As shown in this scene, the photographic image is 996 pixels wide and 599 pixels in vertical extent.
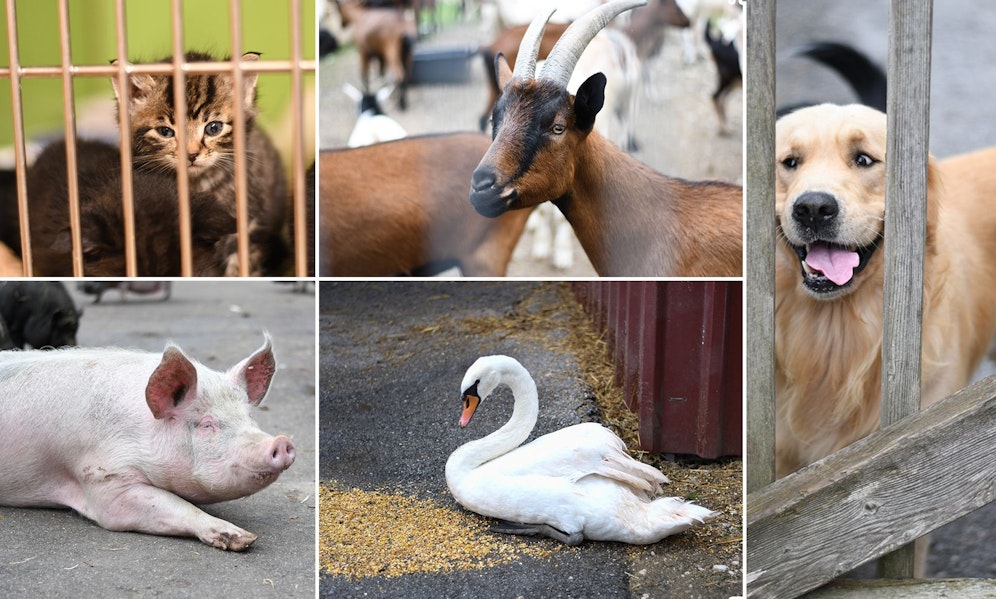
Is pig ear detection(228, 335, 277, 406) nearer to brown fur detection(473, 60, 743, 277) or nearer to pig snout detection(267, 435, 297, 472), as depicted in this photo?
pig snout detection(267, 435, 297, 472)

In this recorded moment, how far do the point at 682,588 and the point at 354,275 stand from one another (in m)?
1.06

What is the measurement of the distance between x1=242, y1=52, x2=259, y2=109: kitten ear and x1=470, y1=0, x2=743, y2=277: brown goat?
0.54 metres

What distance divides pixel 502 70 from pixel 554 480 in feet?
3.17

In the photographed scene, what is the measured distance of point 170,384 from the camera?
7.35ft

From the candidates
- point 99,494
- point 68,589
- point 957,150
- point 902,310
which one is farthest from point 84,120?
point 957,150

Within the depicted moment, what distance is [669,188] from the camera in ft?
6.98

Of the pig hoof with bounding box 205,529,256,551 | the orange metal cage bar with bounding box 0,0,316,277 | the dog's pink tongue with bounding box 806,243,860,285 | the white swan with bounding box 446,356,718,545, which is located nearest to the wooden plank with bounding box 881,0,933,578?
the dog's pink tongue with bounding box 806,243,860,285

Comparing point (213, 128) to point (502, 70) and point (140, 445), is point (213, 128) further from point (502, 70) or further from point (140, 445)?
point (140, 445)

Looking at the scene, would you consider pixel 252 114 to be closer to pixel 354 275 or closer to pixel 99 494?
pixel 354 275

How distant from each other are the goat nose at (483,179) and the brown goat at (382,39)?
0.83 ft

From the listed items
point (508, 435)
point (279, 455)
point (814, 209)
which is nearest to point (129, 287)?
point (279, 455)

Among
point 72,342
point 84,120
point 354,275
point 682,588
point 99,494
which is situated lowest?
point 682,588

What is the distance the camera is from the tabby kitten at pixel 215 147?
211 centimetres

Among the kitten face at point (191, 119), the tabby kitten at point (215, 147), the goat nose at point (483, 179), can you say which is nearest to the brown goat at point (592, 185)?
the goat nose at point (483, 179)
